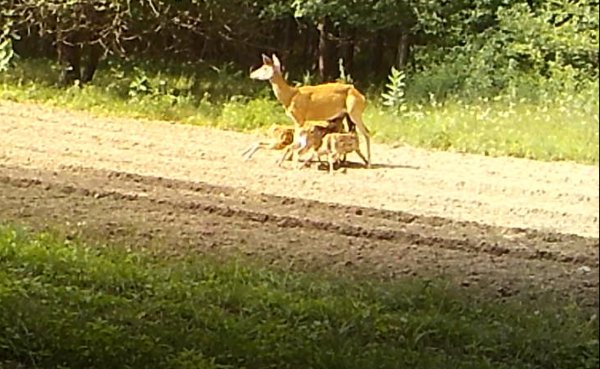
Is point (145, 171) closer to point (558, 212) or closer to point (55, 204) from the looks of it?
point (55, 204)

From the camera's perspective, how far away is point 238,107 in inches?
54.3

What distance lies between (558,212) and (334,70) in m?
0.30

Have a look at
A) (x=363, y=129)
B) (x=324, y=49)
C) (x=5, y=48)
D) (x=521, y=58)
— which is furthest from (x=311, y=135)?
(x=521, y=58)

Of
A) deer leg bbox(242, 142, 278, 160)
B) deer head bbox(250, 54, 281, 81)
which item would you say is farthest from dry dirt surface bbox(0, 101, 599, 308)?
deer head bbox(250, 54, 281, 81)

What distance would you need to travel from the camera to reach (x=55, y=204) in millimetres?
1483

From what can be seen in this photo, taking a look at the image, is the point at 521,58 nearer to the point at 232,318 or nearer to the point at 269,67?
the point at 269,67

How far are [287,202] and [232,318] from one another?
0.17m

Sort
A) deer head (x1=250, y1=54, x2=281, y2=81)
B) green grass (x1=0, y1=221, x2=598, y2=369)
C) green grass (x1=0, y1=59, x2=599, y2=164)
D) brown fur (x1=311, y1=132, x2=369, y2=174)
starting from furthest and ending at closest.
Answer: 1. brown fur (x1=311, y1=132, x2=369, y2=174)
2. deer head (x1=250, y1=54, x2=281, y2=81)
3. green grass (x1=0, y1=221, x2=598, y2=369)
4. green grass (x1=0, y1=59, x2=599, y2=164)

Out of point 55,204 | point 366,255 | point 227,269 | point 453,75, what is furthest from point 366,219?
point 55,204

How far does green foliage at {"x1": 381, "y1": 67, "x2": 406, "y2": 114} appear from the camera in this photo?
1209 mm

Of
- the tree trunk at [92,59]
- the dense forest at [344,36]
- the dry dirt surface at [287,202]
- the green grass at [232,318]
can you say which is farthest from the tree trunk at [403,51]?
the tree trunk at [92,59]

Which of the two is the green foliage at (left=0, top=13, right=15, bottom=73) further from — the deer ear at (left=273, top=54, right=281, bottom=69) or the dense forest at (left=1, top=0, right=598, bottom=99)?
the deer ear at (left=273, top=54, right=281, bottom=69)

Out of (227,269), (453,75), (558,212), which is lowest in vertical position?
(227,269)

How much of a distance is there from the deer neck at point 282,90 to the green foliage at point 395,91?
118 millimetres
